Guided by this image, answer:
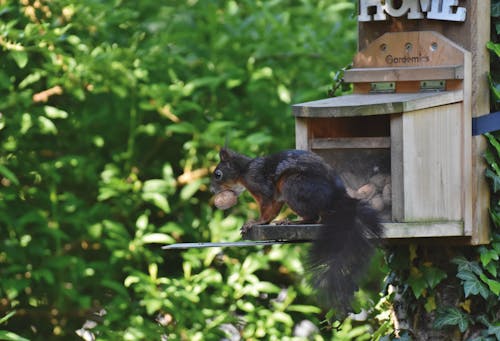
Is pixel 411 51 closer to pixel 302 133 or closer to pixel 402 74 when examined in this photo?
pixel 402 74

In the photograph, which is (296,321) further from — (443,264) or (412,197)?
(412,197)

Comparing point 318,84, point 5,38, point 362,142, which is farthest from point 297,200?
Answer: point 318,84

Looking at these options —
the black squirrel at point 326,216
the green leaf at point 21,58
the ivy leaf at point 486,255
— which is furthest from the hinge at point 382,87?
the green leaf at point 21,58

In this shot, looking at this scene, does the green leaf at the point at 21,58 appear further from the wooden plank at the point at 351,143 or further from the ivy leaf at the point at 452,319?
the ivy leaf at the point at 452,319

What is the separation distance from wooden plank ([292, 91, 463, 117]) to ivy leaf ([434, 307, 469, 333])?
0.77 meters

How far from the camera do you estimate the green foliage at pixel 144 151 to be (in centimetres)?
465

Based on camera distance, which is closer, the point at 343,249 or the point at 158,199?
the point at 343,249

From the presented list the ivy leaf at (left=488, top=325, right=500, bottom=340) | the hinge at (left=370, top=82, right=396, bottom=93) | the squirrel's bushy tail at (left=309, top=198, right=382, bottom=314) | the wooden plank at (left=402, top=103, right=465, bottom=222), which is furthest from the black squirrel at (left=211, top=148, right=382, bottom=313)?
the ivy leaf at (left=488, top=325, right=500, bottom=340)

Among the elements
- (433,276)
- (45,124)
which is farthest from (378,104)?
(45,124)

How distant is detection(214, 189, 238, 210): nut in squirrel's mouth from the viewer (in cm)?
333

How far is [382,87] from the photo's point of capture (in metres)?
3.53

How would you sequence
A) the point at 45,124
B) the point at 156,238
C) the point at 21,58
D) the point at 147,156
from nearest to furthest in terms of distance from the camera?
the point at 21,58 < the point at 45,124 < the point at 156,238 < the point at 147,156

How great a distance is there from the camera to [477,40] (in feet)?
11.1

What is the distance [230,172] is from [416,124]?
628 mm
